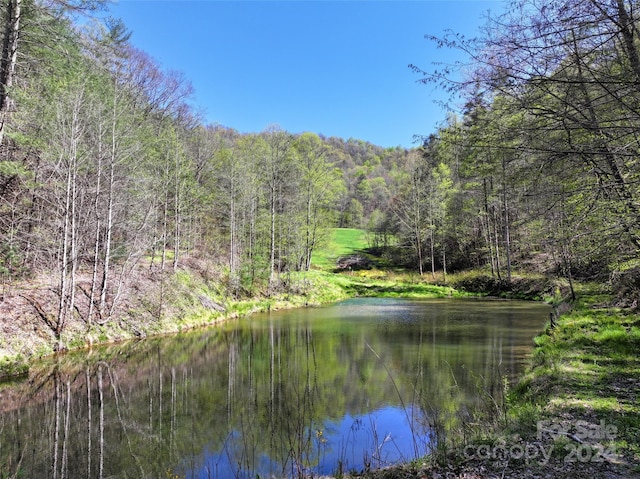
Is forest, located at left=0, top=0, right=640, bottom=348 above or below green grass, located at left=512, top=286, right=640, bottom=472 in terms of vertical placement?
above

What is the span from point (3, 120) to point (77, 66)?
155 inches

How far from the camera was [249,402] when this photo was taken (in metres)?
7.90

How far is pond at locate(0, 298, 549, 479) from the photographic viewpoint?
5.57 m

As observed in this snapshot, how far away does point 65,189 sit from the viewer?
13852 millimetres

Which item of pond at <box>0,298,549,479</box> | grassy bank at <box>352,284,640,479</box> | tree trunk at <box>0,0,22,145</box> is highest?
tree trunk at <box>0,0,22,145</box>

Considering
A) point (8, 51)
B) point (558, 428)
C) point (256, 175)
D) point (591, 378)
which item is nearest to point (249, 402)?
point (558, 428)

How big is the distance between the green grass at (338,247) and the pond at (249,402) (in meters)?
25.3

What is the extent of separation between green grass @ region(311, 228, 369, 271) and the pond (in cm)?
2527

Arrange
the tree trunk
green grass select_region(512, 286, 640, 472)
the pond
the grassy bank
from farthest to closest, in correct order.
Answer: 1. the tree trunk
2. the pond
3. green grass select_region(512, 286, 640, 472)
4. the grassy bank

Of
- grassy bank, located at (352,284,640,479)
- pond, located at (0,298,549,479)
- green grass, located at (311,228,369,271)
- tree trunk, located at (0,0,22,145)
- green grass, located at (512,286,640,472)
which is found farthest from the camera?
green grass, located at (311,228,369,271)

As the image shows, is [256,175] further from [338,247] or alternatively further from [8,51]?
[338,247]

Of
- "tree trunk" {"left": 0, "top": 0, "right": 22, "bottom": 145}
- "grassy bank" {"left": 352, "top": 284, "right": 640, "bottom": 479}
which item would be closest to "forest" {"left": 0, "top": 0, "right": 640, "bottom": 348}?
"tree trunk" {"left": 0, "top": 0, "right": 22, "bottom": 145}

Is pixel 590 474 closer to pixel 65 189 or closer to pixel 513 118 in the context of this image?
pixel 513 118

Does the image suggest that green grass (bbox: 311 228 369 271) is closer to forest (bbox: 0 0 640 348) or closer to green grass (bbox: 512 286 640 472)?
forest (bbox: 0 0 640 348)
